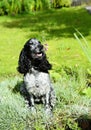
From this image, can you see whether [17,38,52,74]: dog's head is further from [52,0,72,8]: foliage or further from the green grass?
[52,0,72,8]: foliage

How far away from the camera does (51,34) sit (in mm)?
14789

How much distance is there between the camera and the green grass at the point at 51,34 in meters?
11.3

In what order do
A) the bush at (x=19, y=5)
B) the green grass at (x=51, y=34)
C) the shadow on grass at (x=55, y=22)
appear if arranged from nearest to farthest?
1. the green grass at (x=51, y=34)
2. the shadow on grass at (x=55, y=22)
3. the bush at (x=19, y=5)

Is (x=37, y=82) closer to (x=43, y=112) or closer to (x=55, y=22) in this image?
(x=43, y=112)

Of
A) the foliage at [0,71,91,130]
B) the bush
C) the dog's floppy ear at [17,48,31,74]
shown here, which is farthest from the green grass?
the dog's floppy ear at [17,48,31,74]

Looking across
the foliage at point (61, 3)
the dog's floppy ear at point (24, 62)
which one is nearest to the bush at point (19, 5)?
the foliage at point (61, 3)

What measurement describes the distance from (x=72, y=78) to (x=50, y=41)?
6.40 metres

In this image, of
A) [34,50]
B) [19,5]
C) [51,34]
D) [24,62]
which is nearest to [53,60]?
[51,34]

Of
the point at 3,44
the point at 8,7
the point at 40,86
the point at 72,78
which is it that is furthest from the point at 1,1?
the point at 40,86

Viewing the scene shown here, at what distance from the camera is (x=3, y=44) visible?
13.8m

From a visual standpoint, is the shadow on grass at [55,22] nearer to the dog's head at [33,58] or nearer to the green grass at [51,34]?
the green grass at [51,34]

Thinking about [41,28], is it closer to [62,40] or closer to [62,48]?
[62,40]

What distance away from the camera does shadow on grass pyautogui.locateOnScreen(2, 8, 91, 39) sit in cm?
1510

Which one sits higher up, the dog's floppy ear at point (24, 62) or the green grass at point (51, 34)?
the dog's floppy ear at point (24, 62)
